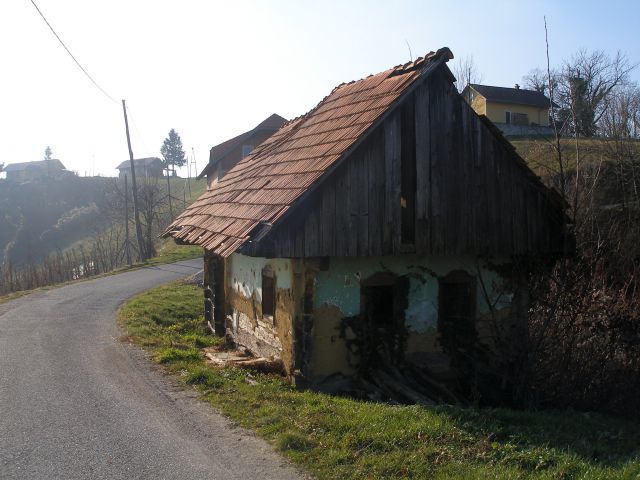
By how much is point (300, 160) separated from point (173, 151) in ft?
300

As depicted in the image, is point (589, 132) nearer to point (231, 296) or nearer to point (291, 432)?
point (231, 296)

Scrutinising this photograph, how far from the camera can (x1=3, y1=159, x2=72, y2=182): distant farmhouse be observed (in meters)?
81.0

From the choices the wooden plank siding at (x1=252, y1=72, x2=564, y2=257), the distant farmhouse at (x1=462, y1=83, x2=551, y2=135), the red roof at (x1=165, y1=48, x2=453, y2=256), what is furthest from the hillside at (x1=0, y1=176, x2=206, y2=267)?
the wooden plank siding at (x1=252, y1=72, x2=564, y2=257)

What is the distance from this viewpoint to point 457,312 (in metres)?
10.6

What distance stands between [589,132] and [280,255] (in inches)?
927

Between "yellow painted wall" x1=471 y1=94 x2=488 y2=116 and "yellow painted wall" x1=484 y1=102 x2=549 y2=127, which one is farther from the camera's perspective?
"yellow painted wall" x1=484 y1=102 x2=549 y2=127

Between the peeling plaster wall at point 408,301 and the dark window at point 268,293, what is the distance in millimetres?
1373

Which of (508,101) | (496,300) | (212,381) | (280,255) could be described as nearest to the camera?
(280,255)

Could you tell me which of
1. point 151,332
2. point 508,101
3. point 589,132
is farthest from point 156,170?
point 151,332

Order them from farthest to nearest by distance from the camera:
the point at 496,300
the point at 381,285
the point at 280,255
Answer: the point at 496,300 → the point at 381,285 → the point at 280,255

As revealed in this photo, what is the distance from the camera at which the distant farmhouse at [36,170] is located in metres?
81.0

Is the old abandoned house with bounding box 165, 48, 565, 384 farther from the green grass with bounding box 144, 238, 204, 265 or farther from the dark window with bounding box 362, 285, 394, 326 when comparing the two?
the green grass with bounding box 144, 238, 204, 265

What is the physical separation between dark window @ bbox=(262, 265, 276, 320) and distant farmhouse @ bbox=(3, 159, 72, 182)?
7417 centimetres

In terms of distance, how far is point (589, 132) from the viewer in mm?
27984
